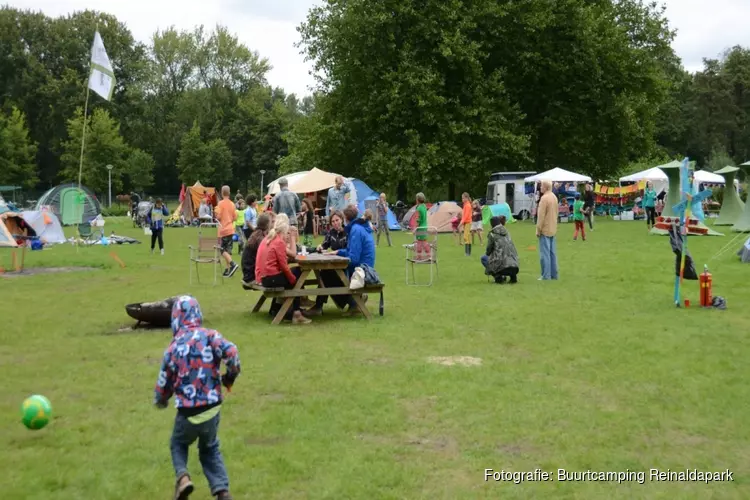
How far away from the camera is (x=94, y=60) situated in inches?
933

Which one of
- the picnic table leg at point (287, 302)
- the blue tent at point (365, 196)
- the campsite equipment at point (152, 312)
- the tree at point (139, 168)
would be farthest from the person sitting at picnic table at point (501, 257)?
the tree at point (139, 168)

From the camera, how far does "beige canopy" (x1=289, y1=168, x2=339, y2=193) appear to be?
32094mm

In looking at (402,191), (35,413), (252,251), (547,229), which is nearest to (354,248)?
(252,251)

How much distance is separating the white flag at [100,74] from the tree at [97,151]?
39.8 metres

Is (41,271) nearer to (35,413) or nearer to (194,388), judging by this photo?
(35,413)

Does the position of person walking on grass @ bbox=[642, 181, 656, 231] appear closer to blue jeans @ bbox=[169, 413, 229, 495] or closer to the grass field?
the grass field

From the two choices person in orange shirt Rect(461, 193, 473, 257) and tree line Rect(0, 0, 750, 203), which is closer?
person in orange shirt Rect(461, 193, 473, 257)

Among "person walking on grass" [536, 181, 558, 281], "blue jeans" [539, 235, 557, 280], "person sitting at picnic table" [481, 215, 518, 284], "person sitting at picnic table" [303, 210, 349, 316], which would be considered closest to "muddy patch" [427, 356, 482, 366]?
"person sitting at picnic table" [303, 210, 349, 316]

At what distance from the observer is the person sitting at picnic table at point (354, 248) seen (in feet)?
37.0

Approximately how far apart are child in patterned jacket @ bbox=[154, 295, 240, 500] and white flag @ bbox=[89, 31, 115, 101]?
65.3 feet

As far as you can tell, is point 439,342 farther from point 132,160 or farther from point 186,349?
point 132,160

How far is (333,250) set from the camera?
12211 millimetres

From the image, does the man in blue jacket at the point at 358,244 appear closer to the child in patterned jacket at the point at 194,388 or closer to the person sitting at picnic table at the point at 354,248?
the person sitting at picnic table at the point at 354,248

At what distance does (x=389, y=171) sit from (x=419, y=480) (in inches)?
1198
